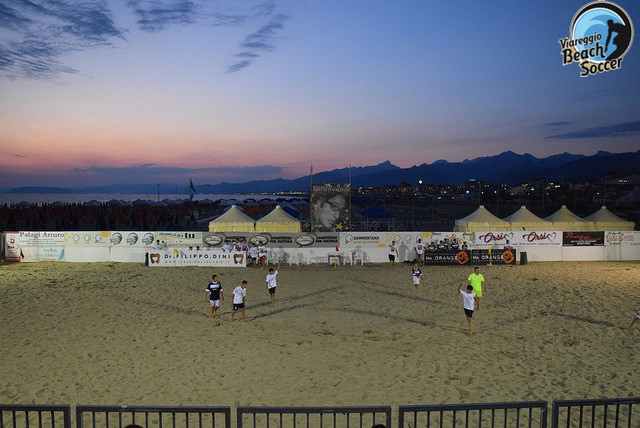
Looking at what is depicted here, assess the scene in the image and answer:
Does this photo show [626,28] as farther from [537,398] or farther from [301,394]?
[301,394]

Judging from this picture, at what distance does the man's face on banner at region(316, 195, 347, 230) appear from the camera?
86.7ft

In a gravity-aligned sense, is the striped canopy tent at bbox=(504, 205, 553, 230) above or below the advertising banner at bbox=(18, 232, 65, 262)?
above

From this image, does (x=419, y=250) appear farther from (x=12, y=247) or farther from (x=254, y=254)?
(x=12, y=247)

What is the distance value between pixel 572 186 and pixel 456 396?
5164 inches

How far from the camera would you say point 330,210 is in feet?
86.9

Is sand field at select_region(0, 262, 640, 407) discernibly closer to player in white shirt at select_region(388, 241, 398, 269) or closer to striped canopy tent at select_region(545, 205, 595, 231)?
player in white shirt at select_region(388, 241, 398, 269)

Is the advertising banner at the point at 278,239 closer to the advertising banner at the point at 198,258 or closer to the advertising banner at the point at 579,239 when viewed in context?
the advertising banner at the point at 198,258

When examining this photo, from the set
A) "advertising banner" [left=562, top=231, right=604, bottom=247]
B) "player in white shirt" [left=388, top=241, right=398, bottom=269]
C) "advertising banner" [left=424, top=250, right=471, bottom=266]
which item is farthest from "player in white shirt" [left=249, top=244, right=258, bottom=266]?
"advertising banner" [left=562, top=231, right=604, bottom=247]

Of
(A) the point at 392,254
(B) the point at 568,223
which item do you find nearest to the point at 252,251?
(A) the point at 392,254

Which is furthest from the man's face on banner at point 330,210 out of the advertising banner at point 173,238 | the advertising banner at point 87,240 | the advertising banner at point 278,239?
the advertising banner at point 87,240

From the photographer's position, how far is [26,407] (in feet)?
14.0

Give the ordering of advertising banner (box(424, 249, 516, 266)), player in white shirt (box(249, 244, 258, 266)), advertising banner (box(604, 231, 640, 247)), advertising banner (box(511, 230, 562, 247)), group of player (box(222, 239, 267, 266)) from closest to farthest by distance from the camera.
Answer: group of player (box(222, 239, 267, 266)), player in white shirt (box(249, 244, 258, 266)), advertising banner (box(424, 249, 516, 266)), advertising banner (box(511, 230, 562, 247)), advertising banner (box(604, 231, 640, 247))

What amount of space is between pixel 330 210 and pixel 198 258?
913 cm

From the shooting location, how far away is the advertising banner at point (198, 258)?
21.3 m
